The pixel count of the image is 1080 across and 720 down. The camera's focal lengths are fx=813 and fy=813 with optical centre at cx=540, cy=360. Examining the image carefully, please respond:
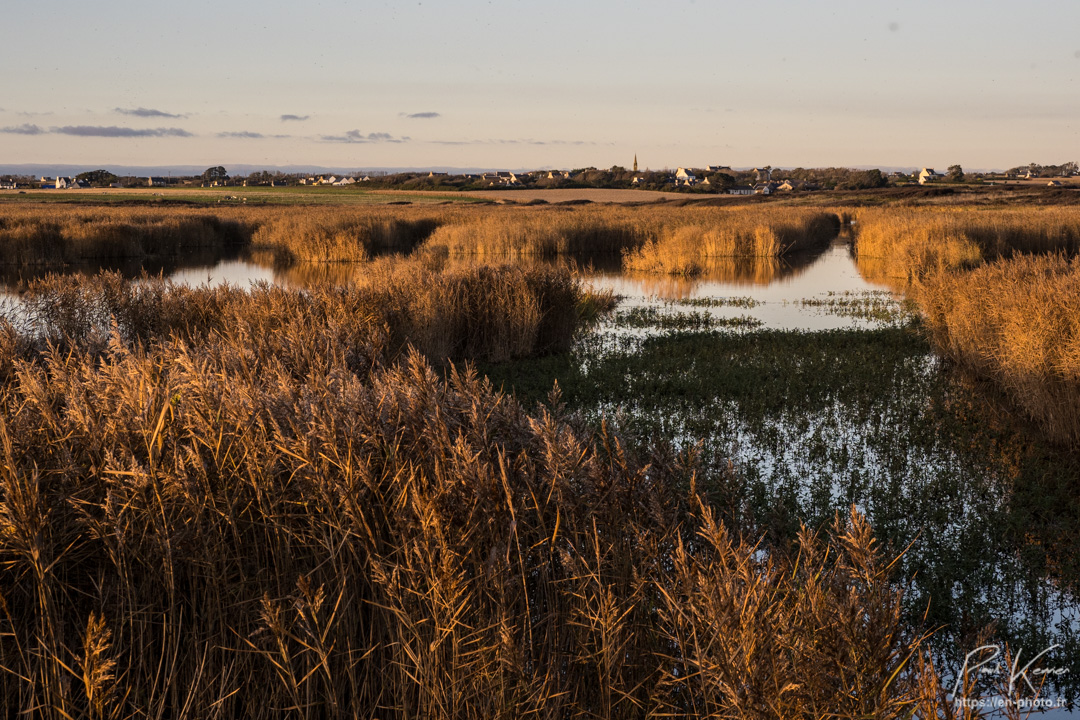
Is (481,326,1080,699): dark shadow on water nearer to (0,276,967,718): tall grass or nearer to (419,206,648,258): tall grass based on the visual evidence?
(0,276,967,718): tall grass

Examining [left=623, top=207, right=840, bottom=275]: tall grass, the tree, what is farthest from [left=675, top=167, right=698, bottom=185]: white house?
[left=623, top=207, right=840, bottom=275]: tall grass

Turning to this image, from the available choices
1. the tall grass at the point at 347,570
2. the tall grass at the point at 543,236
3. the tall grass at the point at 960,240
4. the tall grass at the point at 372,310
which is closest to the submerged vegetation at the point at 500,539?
the tall grass at the point at 347,570

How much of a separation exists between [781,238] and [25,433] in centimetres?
3138

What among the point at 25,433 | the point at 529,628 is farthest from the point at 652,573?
the point at 25,433

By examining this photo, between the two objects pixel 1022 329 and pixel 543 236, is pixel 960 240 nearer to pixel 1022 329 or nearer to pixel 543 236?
pixel 543 236

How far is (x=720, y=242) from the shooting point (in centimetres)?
2966

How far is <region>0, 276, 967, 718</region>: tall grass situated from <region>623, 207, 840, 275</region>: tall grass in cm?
2294

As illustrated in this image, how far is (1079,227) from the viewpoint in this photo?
26219 millimetres

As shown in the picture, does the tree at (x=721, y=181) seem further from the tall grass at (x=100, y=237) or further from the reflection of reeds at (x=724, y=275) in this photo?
the tall grass at (x=100, y=237)

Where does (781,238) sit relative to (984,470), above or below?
above

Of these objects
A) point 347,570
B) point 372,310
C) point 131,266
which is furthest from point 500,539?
point 131,266

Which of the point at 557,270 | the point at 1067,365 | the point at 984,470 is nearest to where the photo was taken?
the point at 984,470

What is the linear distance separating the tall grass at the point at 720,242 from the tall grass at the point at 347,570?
22938 mm

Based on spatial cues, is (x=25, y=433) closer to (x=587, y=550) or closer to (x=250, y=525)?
(x=250, y=525)
